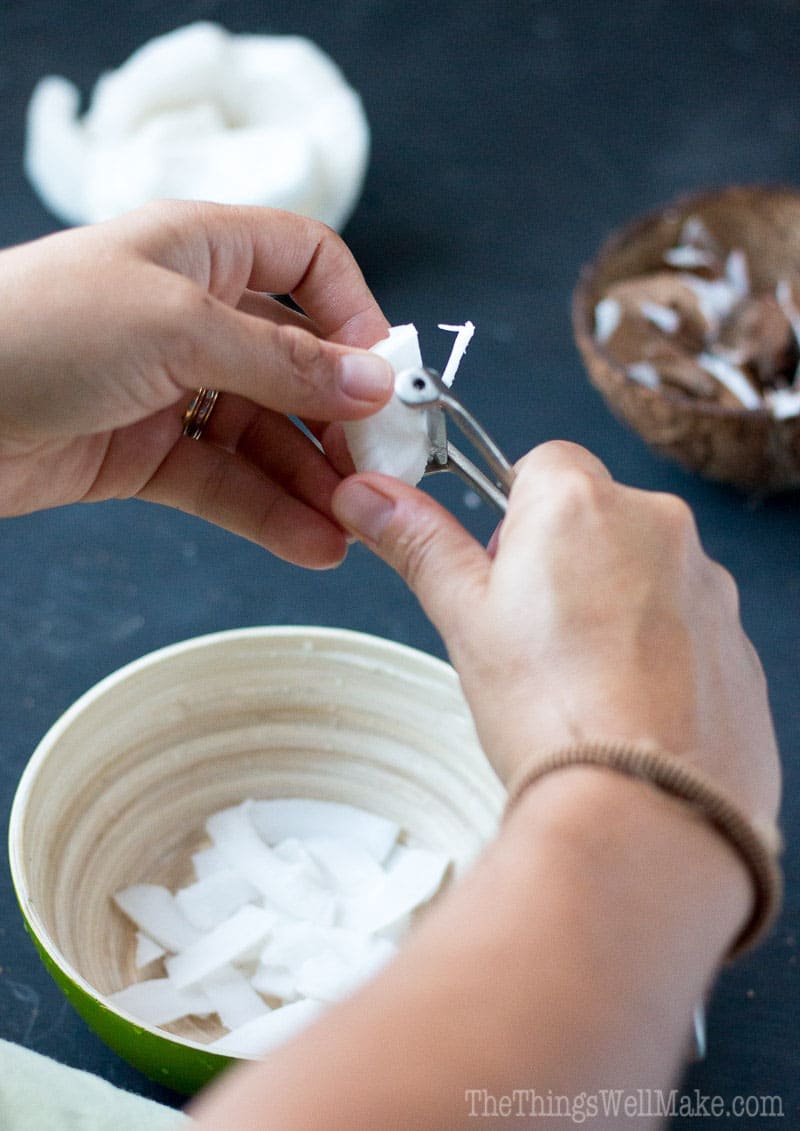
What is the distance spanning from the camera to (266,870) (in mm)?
738

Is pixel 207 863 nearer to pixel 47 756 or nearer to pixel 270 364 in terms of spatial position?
pixel 47 756

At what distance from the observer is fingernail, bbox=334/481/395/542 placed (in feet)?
1.88

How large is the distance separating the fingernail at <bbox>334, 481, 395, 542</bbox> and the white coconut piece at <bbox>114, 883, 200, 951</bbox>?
0.27 metres

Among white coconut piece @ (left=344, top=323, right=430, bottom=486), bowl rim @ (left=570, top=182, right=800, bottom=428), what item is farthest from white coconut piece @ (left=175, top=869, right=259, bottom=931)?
bowl rim @ (left=570, top=182, right=800, bottom=428)

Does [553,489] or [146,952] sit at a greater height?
[553,489]

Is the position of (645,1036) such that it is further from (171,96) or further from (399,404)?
(171,96)

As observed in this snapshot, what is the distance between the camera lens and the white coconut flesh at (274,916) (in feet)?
2.19

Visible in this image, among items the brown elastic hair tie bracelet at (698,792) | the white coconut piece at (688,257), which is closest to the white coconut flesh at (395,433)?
the brown elastic hair tie bracelet at (698,792)

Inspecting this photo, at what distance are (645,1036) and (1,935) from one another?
46 cm

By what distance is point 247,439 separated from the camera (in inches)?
30.1

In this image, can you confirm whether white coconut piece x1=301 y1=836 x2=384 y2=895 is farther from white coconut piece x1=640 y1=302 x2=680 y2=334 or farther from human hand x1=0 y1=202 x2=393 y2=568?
white coconut piece x1=640 y1=302 x2=680 y2=334

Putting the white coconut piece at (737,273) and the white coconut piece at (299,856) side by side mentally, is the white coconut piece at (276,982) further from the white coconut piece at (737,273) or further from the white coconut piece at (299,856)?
the white coconut piece at (737,273)

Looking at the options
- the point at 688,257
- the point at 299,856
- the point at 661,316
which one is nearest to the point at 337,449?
the point at 299,856

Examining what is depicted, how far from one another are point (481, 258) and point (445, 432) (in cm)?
71
